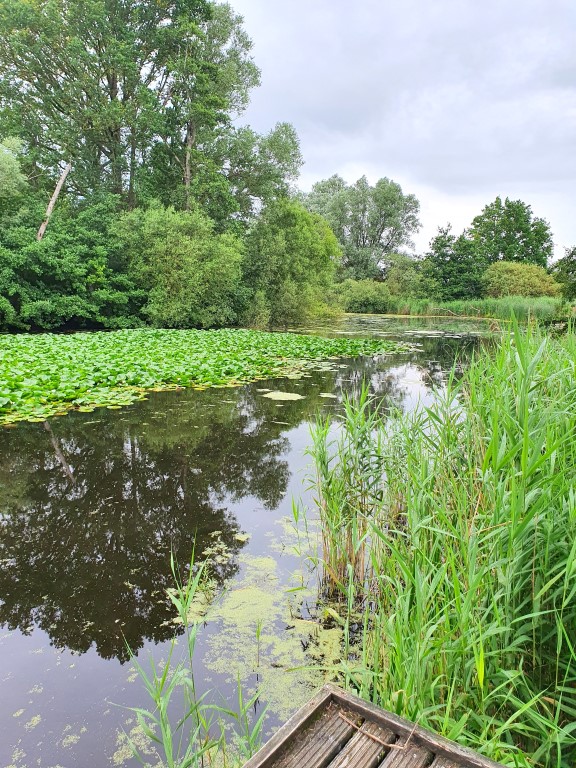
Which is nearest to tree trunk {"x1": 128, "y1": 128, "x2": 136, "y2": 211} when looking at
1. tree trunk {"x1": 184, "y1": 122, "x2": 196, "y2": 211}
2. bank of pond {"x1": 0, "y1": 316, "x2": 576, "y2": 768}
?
tree trunk {"x1": 184, "y1": 122, "x2": 196, "y2": 211}

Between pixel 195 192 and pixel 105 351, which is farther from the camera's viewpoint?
pixel 195 192

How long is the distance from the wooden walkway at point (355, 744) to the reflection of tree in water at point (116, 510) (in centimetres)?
134

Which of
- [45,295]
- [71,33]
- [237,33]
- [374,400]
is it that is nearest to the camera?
[374,400]

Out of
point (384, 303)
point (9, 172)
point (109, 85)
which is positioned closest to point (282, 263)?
point (109, 85)

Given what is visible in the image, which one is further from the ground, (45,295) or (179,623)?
(45,295)

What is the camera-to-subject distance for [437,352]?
13906 mm

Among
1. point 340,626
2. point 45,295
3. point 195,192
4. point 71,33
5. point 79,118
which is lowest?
point 340,626

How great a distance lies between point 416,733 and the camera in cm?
114

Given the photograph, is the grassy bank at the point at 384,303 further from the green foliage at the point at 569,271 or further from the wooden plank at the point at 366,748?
the wooden plank at the point at 366,748

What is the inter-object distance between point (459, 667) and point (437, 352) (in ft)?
42.7

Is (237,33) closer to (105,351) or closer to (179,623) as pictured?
(105,351)

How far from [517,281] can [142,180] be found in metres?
24.6

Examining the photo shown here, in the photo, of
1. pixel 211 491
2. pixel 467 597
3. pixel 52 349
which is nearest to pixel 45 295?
pixel 52 349

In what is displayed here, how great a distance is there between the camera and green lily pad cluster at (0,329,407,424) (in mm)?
6445
